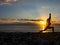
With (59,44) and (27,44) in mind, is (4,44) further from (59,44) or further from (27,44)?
(59,44)

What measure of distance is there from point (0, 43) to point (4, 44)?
323 millimetres

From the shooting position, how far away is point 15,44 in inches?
515

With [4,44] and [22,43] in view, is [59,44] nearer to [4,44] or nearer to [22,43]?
[22,43]

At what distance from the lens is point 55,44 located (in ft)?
43.0

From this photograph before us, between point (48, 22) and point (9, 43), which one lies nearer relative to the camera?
point (9, 43)

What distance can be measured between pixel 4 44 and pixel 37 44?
2.03 m

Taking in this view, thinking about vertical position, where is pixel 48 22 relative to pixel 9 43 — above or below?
above

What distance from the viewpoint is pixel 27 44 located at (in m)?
13.0

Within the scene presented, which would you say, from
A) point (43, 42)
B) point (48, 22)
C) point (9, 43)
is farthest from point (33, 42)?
point (48, 22)

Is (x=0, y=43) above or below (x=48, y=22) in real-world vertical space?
below

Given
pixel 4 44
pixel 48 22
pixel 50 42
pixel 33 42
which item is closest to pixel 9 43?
pixel 4 44

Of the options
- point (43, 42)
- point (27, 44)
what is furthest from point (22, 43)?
point (43, 42)

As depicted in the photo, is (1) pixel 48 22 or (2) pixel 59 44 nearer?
(2) pixel 59 44

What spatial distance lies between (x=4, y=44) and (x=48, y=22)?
4376 millimetres
